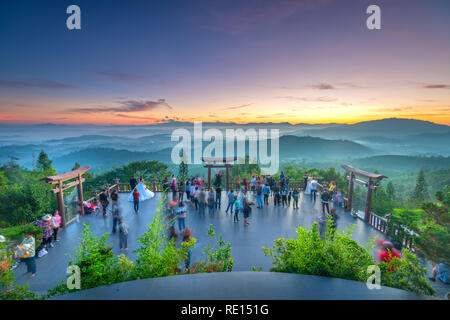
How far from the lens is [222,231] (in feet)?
29.3

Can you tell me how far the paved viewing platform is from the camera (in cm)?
661

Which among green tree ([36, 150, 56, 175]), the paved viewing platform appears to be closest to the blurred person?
the paved viewing platform

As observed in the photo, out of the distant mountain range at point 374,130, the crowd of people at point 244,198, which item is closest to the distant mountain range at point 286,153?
the distant mountain range at point 374,130

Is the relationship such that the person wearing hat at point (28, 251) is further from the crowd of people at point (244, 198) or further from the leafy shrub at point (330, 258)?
the leafy shrub at point (330, 258)

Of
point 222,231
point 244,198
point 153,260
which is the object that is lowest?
point 222,231

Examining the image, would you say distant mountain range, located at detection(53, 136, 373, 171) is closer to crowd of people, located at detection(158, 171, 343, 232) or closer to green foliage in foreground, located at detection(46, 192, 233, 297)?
crowd of people, located at detection(158, 171, 343, 232)

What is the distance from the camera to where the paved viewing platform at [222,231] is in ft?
21.7

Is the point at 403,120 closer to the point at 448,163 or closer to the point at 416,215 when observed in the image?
the point at 448,163

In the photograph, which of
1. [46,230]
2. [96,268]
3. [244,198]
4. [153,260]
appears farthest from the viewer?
[244,198]

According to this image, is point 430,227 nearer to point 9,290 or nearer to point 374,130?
point 9,290

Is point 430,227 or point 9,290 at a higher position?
point 430,227

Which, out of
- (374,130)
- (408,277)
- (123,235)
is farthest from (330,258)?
(374,130)
